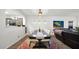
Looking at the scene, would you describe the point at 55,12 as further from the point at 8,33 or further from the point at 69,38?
the point at 8,33

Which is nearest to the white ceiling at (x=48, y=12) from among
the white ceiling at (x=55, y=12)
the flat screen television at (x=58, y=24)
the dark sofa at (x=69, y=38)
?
the white ceiling at (x=55, y=12)

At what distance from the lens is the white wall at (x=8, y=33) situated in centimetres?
151

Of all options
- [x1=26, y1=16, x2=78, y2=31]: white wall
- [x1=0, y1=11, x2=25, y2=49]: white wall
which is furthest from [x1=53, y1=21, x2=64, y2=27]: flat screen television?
[x1=0, y1=11, x2=25, y2=49]: white wall

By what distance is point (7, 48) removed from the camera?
1.50 meters

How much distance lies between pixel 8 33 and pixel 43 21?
468 mm

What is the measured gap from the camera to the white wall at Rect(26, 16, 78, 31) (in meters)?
1.53

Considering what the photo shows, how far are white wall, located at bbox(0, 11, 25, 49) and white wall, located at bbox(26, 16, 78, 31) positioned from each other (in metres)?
0.12

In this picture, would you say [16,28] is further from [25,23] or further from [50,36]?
[50,36]

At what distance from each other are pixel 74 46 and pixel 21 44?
2.10ft

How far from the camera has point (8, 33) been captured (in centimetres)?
157

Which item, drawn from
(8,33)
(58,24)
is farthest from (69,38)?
(8,33)

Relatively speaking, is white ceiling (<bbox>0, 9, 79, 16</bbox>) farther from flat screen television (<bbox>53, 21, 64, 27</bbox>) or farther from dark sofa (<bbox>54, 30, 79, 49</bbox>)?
dark sofa (<bbox>54, 30, 79, 49</bbox>)

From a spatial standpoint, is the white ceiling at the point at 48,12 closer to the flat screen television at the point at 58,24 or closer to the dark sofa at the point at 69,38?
the flat screen television at the point at 58,24
